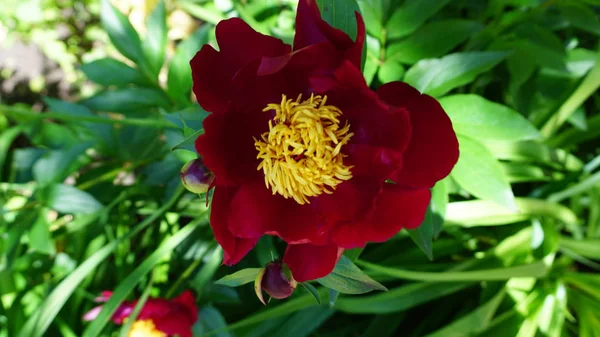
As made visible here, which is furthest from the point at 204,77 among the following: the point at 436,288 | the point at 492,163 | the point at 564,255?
the point at 564,255

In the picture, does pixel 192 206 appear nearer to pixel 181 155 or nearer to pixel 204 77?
pixel 181 155

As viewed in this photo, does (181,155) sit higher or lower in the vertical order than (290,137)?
lower

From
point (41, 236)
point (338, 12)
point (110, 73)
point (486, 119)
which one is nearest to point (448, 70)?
point (486, 119)

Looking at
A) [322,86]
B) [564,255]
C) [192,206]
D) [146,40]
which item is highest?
[322,86]

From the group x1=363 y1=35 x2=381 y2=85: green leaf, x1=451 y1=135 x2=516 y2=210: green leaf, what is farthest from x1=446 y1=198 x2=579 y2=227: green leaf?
x1=363 y1=35 x2=381 y2=85: green leaf

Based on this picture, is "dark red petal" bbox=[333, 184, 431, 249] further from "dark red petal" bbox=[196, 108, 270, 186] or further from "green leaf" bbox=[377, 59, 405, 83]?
"green leaf" bbox=[377, 59, 405, 83]

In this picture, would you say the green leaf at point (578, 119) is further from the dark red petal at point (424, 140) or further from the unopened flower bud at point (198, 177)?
the unopened flower bud at point (198, 177)

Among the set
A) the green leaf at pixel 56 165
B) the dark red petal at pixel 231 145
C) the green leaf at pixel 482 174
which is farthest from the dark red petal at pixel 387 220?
the green leaf at pixel 56 165
